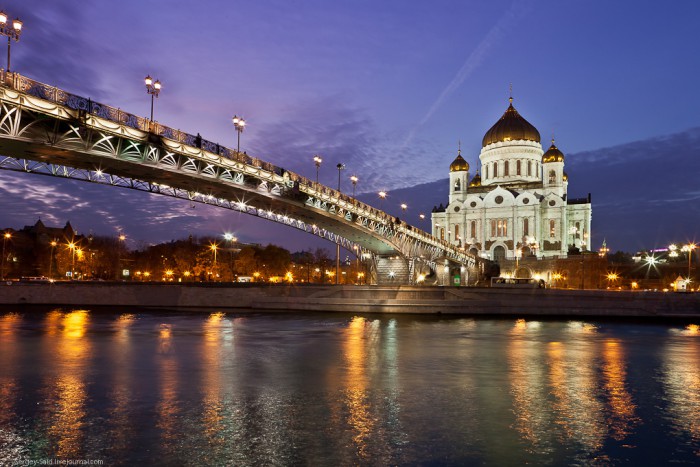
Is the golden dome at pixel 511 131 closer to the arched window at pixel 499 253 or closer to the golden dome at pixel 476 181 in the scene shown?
the golden dome at pixel 476 181

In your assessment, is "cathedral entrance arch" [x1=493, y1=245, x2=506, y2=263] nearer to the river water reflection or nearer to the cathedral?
the cathedral

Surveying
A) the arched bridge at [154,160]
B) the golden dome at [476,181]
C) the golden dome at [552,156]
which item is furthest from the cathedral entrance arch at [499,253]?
the arched bridge at [154,160]

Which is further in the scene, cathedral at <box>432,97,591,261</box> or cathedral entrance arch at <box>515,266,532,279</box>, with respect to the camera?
cathedral at <box>432,97,591,261</box>

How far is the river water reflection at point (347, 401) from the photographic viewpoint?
9.70 metres

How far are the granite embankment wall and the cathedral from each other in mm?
59174

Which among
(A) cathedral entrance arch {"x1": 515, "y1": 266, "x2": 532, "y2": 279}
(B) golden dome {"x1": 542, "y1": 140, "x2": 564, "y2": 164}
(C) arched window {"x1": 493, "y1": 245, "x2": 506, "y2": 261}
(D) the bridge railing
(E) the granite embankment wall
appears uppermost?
(B) golden dome {"x1": 542, "y1": 140, "x2": 564, "y2": 164}

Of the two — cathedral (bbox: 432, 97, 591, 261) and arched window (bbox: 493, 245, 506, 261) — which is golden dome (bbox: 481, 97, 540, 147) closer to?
cathedral (bbox: 432, 97, 591, 261)

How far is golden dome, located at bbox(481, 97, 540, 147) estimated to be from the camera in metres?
114

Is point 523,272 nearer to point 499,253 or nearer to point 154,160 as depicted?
point 499,253

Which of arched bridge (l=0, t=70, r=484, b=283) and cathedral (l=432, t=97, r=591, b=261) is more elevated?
cathedral (l=432, t=97, r=591, b=261)

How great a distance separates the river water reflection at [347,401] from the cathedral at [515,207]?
8233 centimetres

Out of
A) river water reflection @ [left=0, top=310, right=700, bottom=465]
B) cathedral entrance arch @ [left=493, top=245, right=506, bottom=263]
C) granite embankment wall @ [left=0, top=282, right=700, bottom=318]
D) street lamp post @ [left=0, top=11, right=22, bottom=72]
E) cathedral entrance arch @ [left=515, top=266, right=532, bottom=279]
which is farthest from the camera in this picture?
cathedral entrance arch @ [left=493, top=245, right=506, bottom=263]

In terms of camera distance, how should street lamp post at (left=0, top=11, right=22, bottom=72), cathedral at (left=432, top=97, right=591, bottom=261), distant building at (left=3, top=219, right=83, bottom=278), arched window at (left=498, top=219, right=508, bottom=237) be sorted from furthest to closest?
arched window at (left=498, top=219, right=508, bottom=237)
cathedral at (left=432, top=97, right=591, bottom=261)
distant building at (left=3, top=219, right=83, bottom=278)
street lamp post at (left=0, top=11, right=22, bottom=72)

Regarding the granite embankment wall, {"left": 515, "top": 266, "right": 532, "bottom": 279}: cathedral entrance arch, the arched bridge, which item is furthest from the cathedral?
the granite embankment wall
